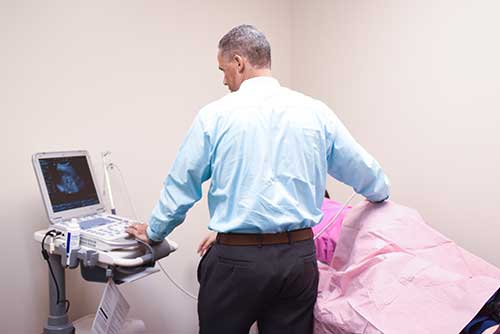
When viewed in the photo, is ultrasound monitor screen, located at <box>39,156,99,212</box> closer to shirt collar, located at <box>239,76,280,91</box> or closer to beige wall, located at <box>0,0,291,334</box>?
beige wall, located at <box>0,0,291,334</box>

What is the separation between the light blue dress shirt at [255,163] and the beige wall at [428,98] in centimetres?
95

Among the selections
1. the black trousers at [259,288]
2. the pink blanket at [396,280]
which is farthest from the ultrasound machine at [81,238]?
the pink blanket at [396,280]

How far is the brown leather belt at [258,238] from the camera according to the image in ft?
4.32

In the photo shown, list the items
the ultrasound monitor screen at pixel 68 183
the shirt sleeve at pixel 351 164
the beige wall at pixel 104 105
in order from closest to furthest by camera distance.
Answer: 1. the shirt sleeve at pixel 351 164
2. the ultrasound monitor screen at pixel 68 183
3. the beige wall at pixel 104 105

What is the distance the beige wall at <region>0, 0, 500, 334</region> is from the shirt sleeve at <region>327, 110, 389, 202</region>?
0.75m

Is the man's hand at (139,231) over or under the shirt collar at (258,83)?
under

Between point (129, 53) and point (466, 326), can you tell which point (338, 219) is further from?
point (129, 53)

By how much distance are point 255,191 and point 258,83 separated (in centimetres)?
35

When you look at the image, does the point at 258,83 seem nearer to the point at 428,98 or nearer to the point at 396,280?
the point at 396,280

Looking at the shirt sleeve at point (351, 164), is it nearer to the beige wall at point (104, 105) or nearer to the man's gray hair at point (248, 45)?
the man's gray hair at point (248, 45)

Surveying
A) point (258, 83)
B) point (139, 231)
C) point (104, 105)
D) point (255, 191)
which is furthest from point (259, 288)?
point (104, 105)

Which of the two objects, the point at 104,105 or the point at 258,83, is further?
the point at 104,105

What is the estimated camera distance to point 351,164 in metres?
1.50

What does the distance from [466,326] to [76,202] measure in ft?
4.66
